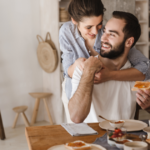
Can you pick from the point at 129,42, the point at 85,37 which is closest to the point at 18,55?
the point at 85,37

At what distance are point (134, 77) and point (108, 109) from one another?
1.14 ft

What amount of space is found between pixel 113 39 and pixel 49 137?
113 centimetres

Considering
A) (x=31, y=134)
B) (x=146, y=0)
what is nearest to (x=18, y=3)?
(x=146, y=0)

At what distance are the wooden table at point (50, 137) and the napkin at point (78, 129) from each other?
0.02 metres

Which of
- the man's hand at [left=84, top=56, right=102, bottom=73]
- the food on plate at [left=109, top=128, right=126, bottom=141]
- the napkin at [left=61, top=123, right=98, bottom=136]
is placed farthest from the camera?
the man's hand at [left=84, top=56, right=102, bottom=73]

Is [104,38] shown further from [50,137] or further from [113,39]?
[50,137]

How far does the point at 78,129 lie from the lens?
4.43 feet

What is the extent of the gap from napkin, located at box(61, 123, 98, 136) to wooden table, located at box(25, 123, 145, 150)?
0.02 metres

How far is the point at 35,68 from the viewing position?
392 cm

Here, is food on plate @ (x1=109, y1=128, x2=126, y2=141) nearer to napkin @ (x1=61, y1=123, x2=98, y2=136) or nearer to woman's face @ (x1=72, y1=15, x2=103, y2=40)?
napkin @ (x1=61, y1=123, x2=98, y2=136)

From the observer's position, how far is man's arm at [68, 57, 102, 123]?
5.48ft

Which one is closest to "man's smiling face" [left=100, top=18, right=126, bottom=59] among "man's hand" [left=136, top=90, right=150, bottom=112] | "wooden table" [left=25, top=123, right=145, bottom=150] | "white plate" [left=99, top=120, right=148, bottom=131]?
"man's hand" [left=136, top=90, right=150, bottom=112]

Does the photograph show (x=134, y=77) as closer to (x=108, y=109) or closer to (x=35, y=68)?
(x=108, y=109)

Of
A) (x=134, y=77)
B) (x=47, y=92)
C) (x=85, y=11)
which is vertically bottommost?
(x=47, y=92)
